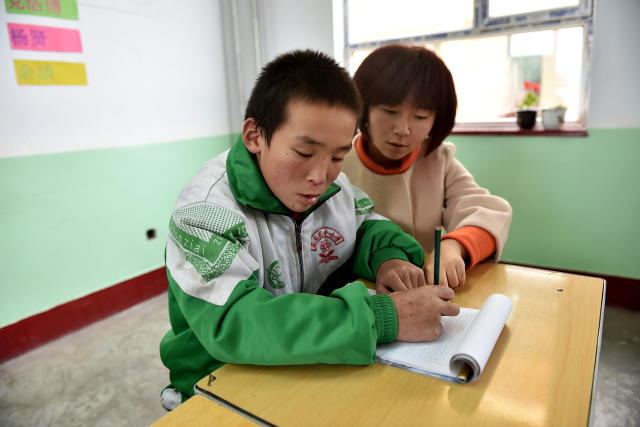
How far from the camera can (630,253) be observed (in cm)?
228

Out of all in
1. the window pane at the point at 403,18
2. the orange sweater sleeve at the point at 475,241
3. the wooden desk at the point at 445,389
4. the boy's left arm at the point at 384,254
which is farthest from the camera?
the window pane at the point at 403,18

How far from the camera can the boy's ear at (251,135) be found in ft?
2.90

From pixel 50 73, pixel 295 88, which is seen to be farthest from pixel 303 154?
pixel 50 73

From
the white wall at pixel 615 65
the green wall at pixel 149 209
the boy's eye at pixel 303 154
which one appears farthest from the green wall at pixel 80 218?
the white wall at pixel 615 65

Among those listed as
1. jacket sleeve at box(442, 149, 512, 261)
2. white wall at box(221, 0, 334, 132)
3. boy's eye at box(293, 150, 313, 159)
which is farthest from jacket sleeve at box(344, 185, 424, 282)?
white wall at box(221, 0, 334, 132)

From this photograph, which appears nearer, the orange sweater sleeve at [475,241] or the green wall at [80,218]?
the orange sweater sleeve at [475,241]

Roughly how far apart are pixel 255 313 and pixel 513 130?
2.19 m

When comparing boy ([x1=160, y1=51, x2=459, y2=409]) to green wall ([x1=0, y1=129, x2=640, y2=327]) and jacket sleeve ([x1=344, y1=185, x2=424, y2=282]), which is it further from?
green wall ([x1=0, y1=129, x2=640, y2=327])

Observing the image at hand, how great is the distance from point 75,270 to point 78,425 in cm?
90

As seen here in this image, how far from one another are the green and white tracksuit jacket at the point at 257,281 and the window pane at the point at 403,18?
202 centimetres

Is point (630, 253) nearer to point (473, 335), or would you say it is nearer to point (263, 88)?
point (473, 335)

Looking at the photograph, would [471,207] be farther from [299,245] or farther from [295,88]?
[295,88]

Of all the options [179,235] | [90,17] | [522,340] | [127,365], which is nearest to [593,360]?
[522,340]

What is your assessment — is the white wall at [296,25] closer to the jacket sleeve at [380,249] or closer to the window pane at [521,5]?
the window pane at [521,5]
